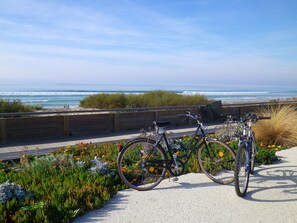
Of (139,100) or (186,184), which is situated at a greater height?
(139,100)

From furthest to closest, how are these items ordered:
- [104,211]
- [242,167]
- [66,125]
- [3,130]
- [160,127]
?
[66,125], [3,130], [160,127], [242,167], [104,211]

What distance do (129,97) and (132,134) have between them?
7.67m

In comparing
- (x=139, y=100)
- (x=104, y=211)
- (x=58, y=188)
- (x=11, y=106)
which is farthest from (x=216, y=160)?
(x=139, y=100)

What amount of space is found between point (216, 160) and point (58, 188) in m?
2.47

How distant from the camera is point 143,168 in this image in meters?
4.76

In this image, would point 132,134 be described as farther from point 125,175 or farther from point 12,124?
point 125,175

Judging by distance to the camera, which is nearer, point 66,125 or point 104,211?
point 104,211

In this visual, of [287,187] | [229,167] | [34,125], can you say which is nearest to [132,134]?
Answer: [34,125]

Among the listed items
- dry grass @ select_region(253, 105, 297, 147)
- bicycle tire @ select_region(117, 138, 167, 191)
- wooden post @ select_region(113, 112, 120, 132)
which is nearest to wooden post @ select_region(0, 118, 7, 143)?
wooden post @ select_region(113, 112, 120, 132)

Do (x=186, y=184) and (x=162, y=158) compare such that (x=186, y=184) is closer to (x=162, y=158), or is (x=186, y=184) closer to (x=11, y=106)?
(x=162, y=158)

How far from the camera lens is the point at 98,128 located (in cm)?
1073

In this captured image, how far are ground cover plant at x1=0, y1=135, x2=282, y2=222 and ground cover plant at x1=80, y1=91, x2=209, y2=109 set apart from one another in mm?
11042

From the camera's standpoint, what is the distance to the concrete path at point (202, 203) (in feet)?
12.2

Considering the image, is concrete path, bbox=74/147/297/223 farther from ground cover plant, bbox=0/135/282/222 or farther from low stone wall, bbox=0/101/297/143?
low stone wall, bbox=0/101/297/143
